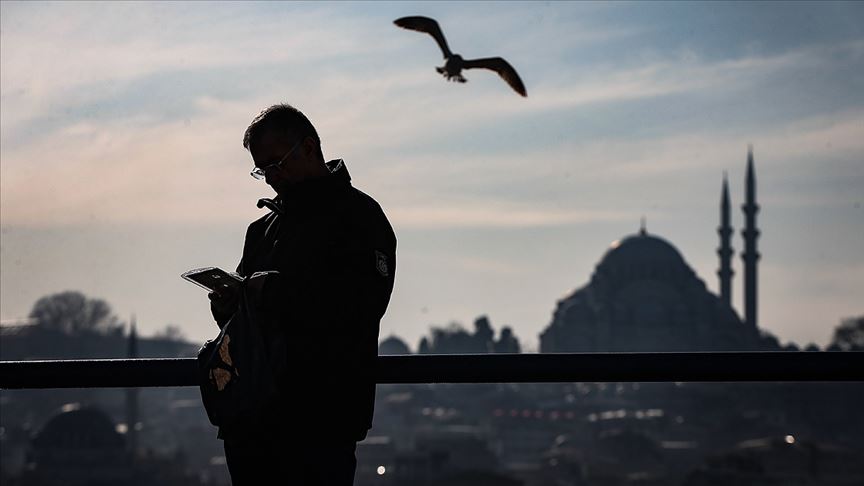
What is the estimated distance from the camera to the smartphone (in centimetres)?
290

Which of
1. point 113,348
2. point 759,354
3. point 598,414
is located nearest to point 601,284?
point 598,414

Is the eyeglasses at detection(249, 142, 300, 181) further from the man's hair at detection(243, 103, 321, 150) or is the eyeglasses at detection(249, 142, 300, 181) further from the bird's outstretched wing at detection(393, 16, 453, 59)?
the bird's outstretched wing at detection(393, 16, 453, 59)

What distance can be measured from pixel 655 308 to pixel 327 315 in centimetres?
11007

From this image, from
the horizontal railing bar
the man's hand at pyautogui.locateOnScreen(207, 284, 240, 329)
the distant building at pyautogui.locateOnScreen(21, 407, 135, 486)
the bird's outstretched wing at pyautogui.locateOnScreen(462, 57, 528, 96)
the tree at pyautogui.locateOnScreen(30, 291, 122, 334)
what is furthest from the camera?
the tree at pyautogui.locateOnScreen(30, 291, 122, 334)

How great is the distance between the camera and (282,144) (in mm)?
2932

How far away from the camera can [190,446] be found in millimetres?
89625

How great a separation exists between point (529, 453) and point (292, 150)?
302 feet

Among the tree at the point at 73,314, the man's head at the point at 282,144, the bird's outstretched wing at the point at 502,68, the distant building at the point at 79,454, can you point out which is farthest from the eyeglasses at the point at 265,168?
the tree at the point at 73,314

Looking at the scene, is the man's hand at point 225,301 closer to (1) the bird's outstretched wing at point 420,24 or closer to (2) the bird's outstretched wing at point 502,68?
(2) the bird's outstretched wing at point 502,68

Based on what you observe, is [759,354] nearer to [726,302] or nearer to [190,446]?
[190,446]

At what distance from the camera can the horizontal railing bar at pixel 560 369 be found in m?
3.09

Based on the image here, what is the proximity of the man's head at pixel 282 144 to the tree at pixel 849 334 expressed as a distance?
11127cm

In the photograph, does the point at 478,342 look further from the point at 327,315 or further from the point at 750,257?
the point at 327,315

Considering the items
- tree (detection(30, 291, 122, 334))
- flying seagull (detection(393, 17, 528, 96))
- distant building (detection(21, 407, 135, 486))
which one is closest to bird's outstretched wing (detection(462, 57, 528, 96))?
flying seagull (detection(393, 17, 528, 96))
